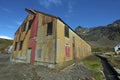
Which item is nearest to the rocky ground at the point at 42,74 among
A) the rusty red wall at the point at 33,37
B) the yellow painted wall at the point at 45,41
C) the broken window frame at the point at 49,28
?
the yellow painted wall at the point at 45,41

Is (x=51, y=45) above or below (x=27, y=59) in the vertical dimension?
above

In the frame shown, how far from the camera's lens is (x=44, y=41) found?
1658 cm

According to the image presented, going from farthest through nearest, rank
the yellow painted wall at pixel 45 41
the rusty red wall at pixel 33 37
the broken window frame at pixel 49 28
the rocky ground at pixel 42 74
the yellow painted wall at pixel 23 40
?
the yellow painted wall at pixel 23 40 → the rusty red wall at pixel 33 37 → the broken window frame at pixel 49 28 → the yellow painted wall at pixel 45 41 → the rocky ground at pixel 42 74

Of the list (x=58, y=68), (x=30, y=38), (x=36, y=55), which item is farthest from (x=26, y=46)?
(x=58, y=68)

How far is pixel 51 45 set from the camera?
601 inches

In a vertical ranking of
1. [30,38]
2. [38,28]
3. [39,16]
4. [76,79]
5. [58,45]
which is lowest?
[76,79]

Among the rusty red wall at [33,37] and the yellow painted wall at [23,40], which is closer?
the rusty red wall at [33,37]

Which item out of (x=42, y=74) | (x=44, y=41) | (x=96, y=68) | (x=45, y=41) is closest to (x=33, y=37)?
(x=44, y=41)

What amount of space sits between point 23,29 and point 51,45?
10879 millimetres

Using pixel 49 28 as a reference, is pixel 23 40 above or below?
below

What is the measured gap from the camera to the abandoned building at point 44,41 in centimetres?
1506

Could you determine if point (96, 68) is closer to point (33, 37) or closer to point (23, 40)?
point (33, 37)

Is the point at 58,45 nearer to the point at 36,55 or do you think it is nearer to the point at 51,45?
the point at 51,45

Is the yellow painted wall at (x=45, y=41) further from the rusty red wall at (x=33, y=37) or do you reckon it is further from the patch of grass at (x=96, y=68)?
the patch of grass at (x=96, y=68)
